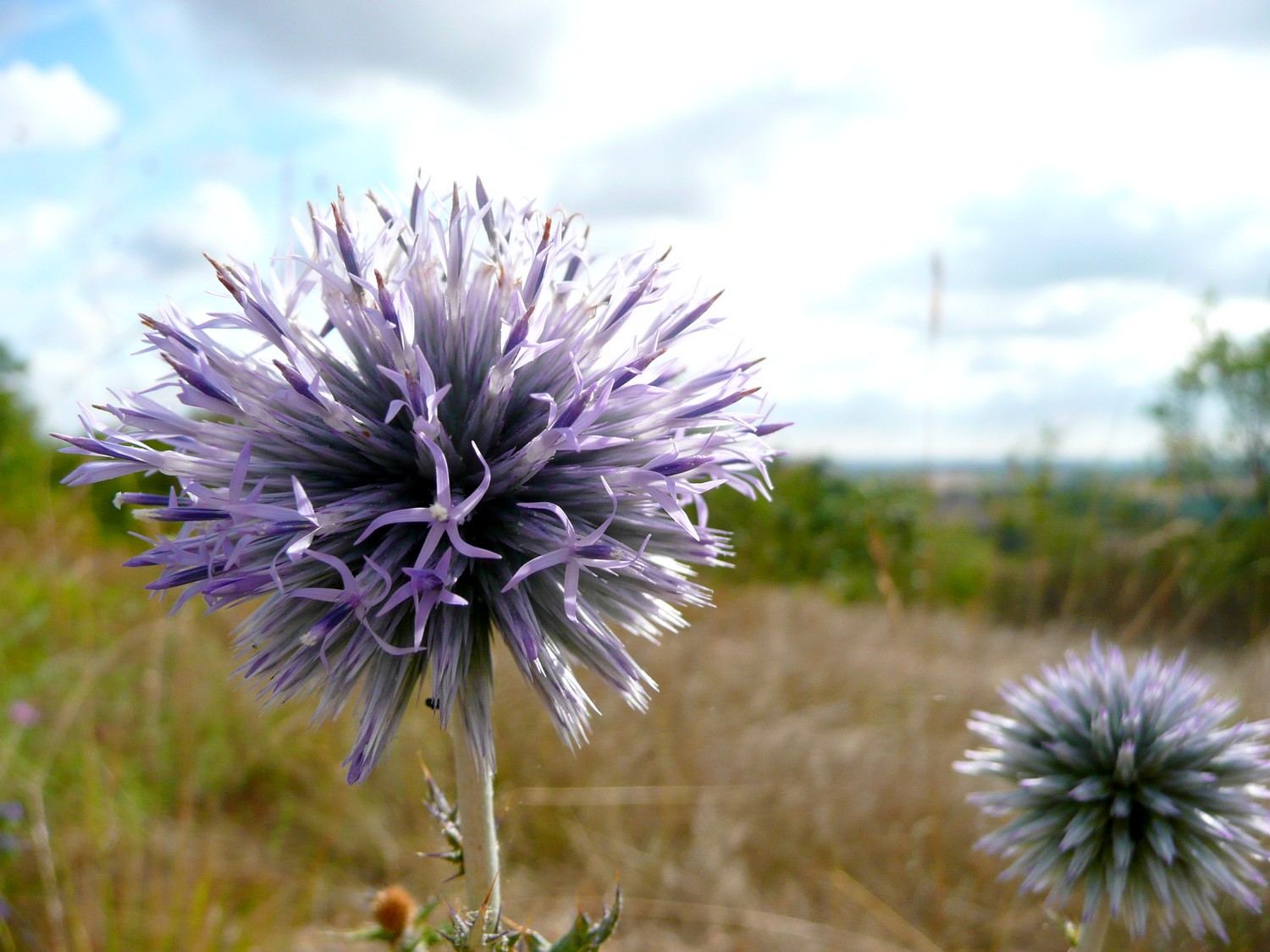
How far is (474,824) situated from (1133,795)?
156cm

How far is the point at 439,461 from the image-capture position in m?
1.24

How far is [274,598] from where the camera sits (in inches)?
54.9

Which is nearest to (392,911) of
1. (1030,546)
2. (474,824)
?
(474,824)

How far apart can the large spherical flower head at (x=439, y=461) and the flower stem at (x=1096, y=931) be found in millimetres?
1064

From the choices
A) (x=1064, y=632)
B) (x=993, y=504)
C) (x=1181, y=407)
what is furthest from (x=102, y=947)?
(x=1181, y=407)

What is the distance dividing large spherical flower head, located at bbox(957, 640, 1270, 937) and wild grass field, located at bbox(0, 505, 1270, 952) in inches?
52.3

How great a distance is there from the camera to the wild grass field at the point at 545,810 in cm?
403

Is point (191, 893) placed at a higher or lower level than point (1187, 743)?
lower

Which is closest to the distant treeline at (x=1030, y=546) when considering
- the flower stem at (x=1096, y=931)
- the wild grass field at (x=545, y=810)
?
the wild grass field at (x=545, y=810)

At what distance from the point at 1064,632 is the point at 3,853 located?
31.9 ft

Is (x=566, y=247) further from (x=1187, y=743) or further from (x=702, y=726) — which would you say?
(x=702, y=726)

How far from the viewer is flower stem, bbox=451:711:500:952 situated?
129 cm

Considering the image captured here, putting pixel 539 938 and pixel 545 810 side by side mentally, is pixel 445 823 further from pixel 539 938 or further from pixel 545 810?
pixel 545 810

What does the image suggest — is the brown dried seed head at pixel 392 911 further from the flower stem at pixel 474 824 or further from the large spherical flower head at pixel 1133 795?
the large spherical flower head at pixel 1133 795
